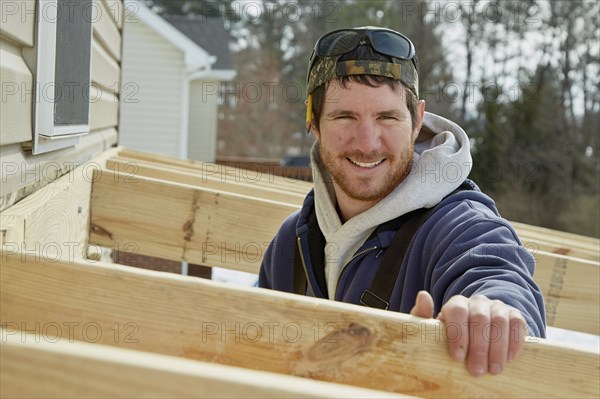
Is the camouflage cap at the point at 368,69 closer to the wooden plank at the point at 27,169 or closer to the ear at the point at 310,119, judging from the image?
the ear at the point at 310,119

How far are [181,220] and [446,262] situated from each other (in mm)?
1481

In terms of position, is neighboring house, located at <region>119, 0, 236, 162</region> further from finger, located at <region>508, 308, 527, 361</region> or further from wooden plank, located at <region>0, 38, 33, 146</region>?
finger, located at <region>508, 308, 527, 361</region>

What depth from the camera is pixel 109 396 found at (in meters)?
0.93

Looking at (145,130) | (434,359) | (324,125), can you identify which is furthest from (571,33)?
(434,359)

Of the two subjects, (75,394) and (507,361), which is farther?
(507,361)

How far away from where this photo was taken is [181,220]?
3309mm

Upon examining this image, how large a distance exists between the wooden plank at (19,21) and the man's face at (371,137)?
46.0 inches

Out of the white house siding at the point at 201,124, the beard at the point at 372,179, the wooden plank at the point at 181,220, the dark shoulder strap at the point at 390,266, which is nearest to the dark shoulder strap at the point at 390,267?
the dark shoulder strap at the point at 390,266

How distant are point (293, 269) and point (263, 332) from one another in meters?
1.55

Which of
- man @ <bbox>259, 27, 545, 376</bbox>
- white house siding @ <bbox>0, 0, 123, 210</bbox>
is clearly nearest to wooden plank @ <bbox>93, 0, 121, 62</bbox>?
white house siding @ <bbox>0, 0, 123, 210</bbox>

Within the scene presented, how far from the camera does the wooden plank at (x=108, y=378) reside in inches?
36.4

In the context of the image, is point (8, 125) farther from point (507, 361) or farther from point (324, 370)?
point (507, 361)

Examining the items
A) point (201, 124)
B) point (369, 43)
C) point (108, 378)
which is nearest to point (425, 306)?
point (108, 378)

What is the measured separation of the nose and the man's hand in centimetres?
123
